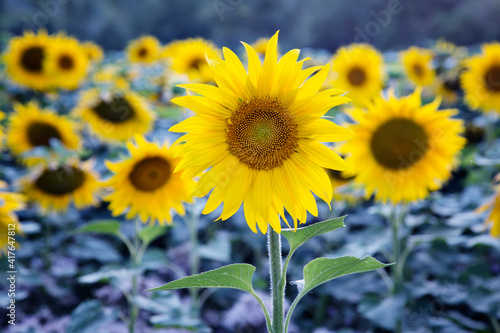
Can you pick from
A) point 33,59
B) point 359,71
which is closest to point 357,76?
point 359,71

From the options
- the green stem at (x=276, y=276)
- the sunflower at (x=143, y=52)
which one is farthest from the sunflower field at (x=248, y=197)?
the sunflower at (x=143, y=52)

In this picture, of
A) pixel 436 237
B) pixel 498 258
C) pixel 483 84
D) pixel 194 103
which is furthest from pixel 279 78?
pixel 483 84

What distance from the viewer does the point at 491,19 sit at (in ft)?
22.0

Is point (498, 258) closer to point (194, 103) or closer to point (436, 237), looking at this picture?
point (436, 237)

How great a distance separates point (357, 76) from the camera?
3467 mm

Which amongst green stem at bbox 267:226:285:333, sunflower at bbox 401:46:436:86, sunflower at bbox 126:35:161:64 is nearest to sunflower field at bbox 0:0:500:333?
green stem at bbox 267:226:285:333

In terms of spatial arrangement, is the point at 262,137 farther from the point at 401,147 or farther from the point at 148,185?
the point at 401,147

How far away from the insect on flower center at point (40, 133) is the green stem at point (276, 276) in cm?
200

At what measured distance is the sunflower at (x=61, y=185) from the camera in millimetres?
2113

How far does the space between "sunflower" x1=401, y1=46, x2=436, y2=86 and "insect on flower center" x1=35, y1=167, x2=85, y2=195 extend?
2831 mm

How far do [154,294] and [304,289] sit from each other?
0.95 m

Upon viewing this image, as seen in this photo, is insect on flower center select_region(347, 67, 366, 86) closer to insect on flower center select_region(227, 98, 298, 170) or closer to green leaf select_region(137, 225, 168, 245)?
green leaf select_region(137, 225, 168, 245)

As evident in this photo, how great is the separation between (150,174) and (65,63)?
2200mm

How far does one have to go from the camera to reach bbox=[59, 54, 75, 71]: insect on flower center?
11.0ft
